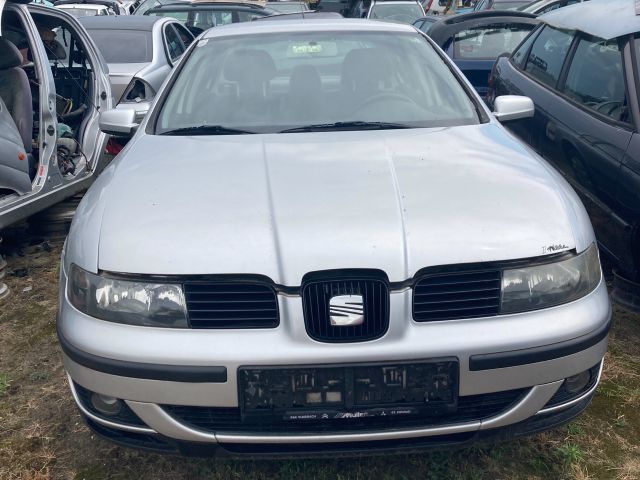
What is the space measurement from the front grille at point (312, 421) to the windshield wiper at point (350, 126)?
1294mm

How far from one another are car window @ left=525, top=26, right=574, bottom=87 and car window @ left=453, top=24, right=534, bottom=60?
185 centimetres

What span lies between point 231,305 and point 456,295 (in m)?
0.67

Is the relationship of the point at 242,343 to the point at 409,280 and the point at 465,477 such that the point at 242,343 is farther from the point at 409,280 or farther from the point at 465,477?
the point at 465,477

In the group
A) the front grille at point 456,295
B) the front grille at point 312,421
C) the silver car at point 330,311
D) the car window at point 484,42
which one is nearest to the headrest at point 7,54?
the silver car at point 330,311

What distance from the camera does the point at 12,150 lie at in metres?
3.79

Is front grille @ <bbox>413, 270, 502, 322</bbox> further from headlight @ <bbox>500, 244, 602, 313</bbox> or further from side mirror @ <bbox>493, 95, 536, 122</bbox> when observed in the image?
side mirror @ <bbox>493, 95, 536, 122</bbox>

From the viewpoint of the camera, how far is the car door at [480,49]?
6.61m

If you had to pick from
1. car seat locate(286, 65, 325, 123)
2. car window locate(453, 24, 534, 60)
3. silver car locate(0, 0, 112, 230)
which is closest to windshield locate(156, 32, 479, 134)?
car seat locate(286, 65, 325, 123)

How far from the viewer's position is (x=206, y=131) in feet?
9.14

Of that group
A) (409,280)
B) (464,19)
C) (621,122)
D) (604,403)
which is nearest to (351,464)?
(409,280)

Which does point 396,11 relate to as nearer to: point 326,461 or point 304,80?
point 304,80

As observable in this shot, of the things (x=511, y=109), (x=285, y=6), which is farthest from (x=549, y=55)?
(x=285, y=6)

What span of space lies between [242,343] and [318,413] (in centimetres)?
30

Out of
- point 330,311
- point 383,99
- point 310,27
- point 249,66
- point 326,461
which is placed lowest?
point 326,461
